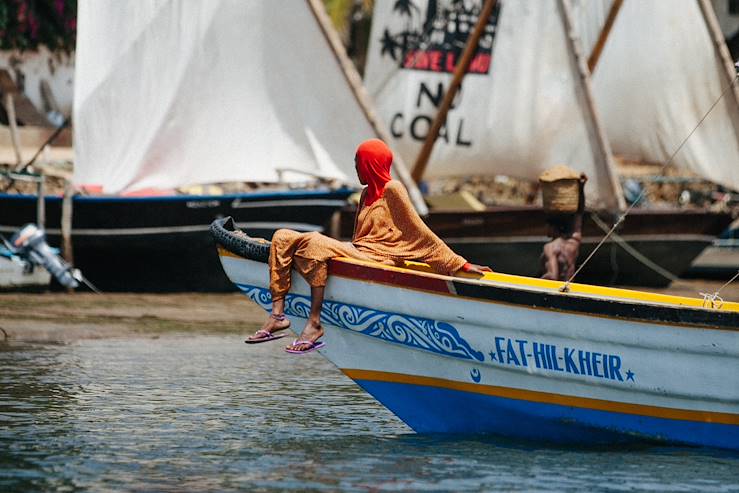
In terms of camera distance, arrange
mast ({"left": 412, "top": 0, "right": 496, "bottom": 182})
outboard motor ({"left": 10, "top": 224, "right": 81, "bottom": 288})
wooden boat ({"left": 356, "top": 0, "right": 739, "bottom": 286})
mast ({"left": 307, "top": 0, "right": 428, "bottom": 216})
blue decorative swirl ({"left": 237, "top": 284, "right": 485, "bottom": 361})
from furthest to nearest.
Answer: mast ({"left": 412, "top": 0, "right": 496, "bottom": 182}), wooden boat ({"left": 356, "top": 0, "right": 739, "bottom": 286}), mast ({"left": 307, "top": 0, "right": 428, "bottom": 216}), outboard motor ({"left": 10, "top": 224, "right": 81, "bottom": 288}), blue decorative swirl ({"left": 237, "top": 284, "right": 485, "bottom": 361})

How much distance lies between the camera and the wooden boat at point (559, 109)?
83.3 feet

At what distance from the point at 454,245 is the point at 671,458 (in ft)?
48.0

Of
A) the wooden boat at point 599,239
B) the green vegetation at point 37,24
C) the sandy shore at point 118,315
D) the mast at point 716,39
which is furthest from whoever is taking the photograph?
the green vegetation at point 37,24

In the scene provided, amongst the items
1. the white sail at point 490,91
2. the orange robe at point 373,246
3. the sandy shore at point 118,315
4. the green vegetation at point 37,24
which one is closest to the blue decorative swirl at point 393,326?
the orange robe at point 373,246

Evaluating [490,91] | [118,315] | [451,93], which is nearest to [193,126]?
[118,315]

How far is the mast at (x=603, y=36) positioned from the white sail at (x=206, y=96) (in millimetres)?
5541

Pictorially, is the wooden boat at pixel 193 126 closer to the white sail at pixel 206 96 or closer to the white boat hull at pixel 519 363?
the white sail at pixel 206 96

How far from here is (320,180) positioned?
23.5 metres

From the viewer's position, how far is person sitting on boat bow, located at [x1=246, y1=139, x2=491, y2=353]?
10.8 m

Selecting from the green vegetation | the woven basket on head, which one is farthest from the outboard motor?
the green vegetation

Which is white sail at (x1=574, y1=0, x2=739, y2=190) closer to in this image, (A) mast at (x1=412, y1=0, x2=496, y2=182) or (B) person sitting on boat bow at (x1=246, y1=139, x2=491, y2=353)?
(A) mast at (x1=412, y1=0, x2=496, y2=182)

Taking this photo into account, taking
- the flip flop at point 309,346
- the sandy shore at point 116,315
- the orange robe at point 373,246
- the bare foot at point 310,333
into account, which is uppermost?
the orange robe at point 373,246

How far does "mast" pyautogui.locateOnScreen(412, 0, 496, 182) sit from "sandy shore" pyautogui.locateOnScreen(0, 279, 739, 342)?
4.52 metres

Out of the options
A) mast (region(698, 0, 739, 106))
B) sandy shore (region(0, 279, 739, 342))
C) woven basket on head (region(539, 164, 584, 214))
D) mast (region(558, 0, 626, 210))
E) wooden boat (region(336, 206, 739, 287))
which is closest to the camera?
woven basket on head (region(539, 164, 584, 214))
